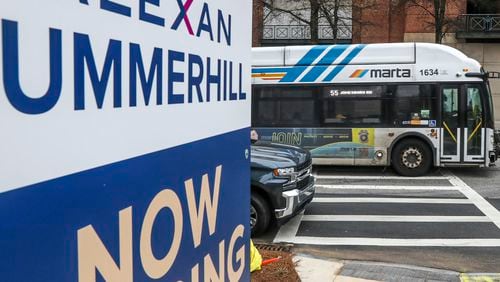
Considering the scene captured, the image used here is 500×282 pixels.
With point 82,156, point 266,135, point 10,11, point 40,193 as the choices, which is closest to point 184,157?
point 82,156

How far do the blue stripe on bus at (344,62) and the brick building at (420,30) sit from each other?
1393 cm

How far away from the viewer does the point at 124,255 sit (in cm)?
158

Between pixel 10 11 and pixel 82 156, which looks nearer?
pixel 10 11

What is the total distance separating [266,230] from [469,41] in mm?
25407

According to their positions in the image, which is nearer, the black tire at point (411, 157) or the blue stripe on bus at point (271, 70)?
Result: the black tire at point (411, 157)

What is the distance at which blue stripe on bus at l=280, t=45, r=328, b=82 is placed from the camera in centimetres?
1420

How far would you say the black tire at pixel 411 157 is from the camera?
13820 millimetres

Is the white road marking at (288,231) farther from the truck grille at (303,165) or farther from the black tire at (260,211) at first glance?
the truck grille at (303,165)

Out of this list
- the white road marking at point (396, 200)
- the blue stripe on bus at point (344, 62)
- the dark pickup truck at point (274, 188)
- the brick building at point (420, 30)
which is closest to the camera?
the dark pickup truck at point (274, 188)

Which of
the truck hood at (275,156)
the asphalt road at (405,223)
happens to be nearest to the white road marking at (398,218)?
the asphalt road at (405,223)

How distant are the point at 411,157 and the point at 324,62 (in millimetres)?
3127

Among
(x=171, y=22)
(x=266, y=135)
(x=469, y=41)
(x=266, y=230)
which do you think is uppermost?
(x=469, y=41)

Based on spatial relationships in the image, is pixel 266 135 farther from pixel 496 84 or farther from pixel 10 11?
pixel 496 84

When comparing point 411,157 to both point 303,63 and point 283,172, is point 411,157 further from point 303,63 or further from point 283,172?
point 283,172
